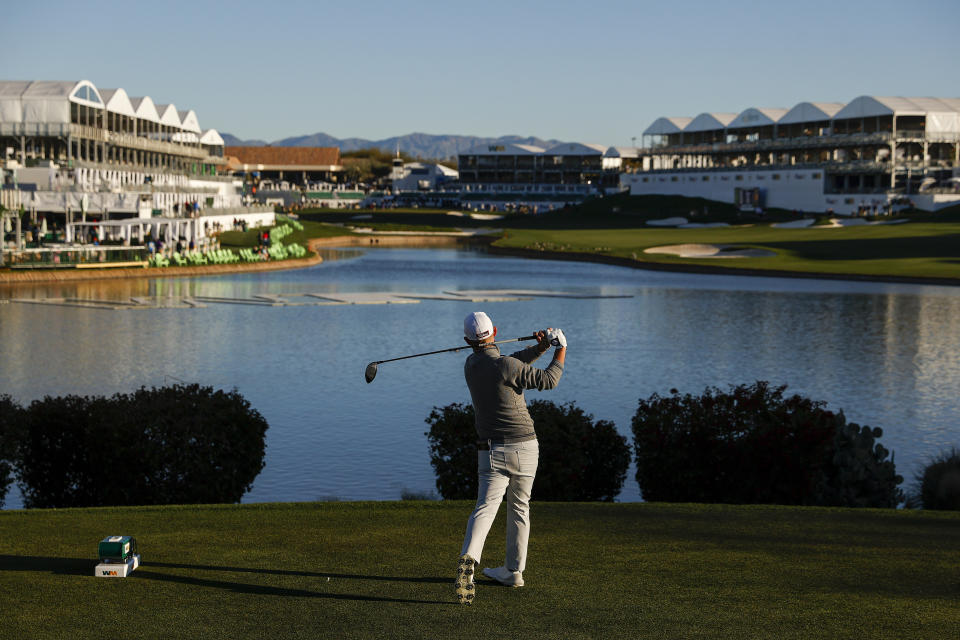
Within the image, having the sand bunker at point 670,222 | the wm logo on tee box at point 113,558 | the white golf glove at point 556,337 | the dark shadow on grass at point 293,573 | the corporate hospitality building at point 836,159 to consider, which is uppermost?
the corporate hospitality building at point 836,159

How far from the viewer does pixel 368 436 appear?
74.1 feet

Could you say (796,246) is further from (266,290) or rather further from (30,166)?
(30,166)

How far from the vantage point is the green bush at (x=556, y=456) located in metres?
15.9

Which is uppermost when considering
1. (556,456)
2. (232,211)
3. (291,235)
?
(232,211)

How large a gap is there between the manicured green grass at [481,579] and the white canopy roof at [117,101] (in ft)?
328

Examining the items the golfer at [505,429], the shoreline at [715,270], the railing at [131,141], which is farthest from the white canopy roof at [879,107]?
the golfer at [505,429]

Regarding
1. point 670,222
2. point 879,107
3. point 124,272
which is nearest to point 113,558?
point 124,272

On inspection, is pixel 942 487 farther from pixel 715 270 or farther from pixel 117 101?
pixel 117 101

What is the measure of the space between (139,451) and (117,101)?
9937 centimetres

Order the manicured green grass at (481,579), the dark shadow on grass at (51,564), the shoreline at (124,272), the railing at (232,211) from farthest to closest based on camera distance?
the railing at (232,211) < the shoreline at (124,272) < the dark shadow on grass at (51,564) < the manicured green grass at (481,579)

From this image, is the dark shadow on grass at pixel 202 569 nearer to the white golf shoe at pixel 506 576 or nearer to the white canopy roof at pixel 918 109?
the white golf shoe at pixel 506 576

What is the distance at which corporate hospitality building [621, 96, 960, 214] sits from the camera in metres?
117

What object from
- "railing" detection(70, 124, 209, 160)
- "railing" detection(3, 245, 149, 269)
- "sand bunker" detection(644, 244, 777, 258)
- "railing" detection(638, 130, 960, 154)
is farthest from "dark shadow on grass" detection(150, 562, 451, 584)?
"railing" detection(638, 130, 960, 154)

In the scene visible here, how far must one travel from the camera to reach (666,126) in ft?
566
